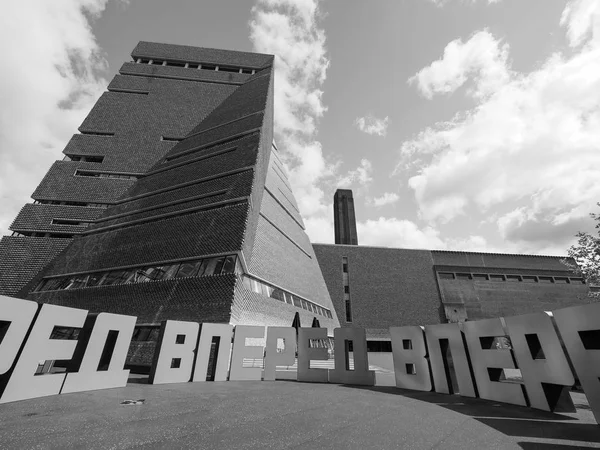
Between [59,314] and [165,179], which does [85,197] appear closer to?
[165,179]

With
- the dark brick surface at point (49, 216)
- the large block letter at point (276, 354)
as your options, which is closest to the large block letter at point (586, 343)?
the large block letter at point (276, 354)

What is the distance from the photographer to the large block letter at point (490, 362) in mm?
6102

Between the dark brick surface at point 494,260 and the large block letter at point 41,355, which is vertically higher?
the dark brick surface at point 494,260

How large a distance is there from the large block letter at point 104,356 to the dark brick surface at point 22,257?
1040 inches

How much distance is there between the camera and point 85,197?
30.8 meters

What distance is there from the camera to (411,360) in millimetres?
8094

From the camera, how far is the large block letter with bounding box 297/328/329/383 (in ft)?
30.9

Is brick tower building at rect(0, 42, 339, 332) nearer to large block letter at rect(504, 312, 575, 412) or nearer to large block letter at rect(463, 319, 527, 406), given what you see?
large block letter at rect(463, 319, 527, 406)

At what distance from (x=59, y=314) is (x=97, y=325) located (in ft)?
3.13

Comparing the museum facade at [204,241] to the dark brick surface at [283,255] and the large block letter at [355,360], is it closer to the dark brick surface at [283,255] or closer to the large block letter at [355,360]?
the dark brick surface at [283,255]

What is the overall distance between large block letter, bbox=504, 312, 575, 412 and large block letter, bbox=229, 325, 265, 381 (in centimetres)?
736

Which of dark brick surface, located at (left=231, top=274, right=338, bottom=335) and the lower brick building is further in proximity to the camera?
the lower brick building

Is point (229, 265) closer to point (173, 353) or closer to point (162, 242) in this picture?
point (162, 242)

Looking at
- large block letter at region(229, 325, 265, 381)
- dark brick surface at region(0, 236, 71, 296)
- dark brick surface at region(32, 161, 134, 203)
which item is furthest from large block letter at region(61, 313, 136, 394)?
dark brick surface at region(32, 161, 134, 203)
